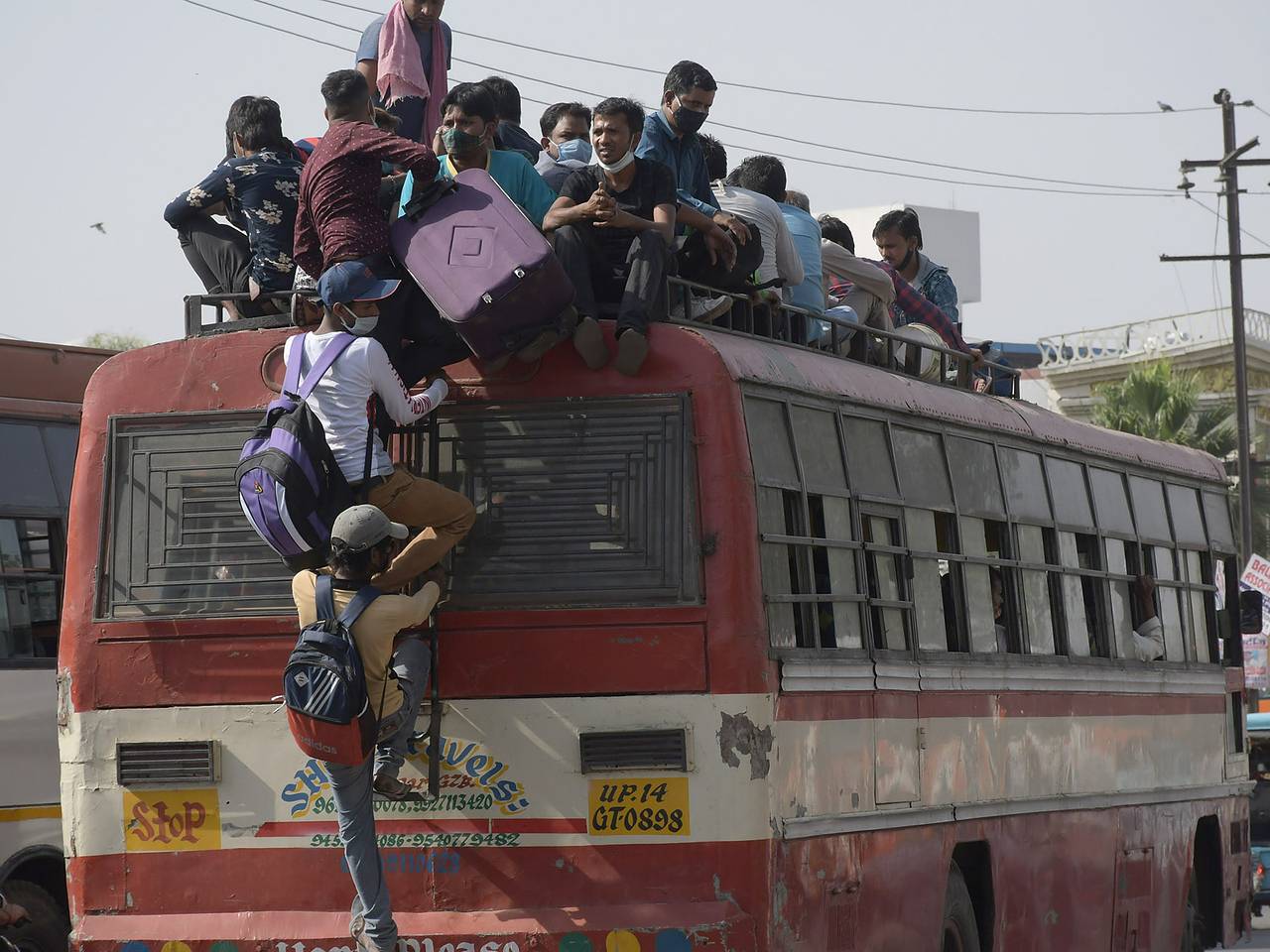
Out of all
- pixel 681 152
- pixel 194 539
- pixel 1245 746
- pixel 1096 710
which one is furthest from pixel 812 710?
pixel 1245 746

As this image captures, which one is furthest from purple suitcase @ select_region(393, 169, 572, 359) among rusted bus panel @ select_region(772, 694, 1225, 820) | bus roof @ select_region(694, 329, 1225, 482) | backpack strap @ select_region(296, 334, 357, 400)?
rusted bus panel @ select_region(772, 694, 1225, 820)

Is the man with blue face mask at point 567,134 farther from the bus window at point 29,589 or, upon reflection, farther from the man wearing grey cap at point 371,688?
the man wearing grey cap at point 371,688

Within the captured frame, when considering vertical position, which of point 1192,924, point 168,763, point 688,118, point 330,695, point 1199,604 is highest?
point 688,118

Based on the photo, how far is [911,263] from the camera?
483 inches

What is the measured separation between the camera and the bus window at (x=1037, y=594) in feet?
34.1

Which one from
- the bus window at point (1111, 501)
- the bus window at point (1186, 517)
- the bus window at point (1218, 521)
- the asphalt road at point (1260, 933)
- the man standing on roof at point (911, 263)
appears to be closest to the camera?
the bus window at point (1111, 501)

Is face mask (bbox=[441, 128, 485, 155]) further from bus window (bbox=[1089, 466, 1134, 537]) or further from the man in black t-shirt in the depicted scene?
bus window (bbox=[1089, 466, 1134, 537])

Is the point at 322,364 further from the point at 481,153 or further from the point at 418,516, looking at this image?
the point at 481,153

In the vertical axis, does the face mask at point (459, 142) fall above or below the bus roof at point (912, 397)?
above


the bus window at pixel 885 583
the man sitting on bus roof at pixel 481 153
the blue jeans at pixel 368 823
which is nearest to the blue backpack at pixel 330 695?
the blue jeans at pixel 368 823

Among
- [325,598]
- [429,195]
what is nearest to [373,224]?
[429,195]

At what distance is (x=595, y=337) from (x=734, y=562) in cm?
96

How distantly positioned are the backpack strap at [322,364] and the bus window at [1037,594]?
4.22 meters

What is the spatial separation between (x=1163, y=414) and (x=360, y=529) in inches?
1225
